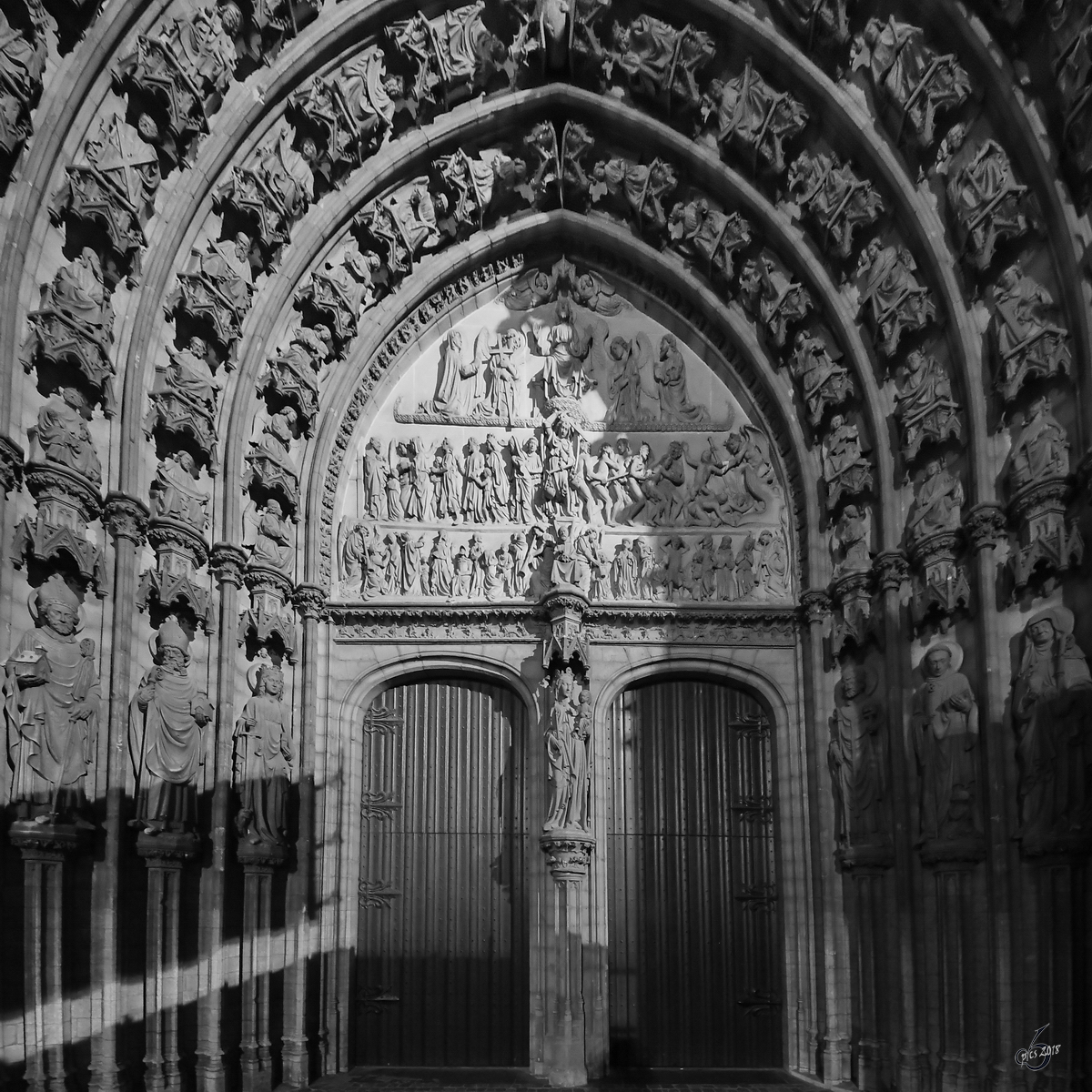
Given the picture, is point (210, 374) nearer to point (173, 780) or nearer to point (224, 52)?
point (224, 52)

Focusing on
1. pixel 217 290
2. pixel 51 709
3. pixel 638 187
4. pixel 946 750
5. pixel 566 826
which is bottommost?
pixel 566 826

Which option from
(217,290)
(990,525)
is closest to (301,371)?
(217,290)

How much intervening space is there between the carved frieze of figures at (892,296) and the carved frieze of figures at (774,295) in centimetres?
78

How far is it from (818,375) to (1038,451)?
10.1 feet

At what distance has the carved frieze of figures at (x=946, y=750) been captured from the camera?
10.6 meters

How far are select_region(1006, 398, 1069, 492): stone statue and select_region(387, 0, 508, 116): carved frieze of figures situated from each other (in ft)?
21.8

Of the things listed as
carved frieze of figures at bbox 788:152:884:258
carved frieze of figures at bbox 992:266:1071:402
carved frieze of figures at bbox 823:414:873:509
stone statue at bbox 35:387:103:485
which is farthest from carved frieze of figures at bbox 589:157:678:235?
stone statue at bbox 35:387:103:485

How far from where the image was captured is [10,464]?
9.12m

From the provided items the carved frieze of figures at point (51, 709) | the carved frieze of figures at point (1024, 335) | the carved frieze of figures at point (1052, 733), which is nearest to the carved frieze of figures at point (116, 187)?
the carved frieze of figures at point (51, 709)

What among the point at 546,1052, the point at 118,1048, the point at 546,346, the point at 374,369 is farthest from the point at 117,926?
the point at 546,346

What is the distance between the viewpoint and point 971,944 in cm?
1054

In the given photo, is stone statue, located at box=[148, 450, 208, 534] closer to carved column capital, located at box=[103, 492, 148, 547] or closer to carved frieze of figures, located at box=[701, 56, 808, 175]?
carved column capital, located at box=[103, 492, 148, 547]

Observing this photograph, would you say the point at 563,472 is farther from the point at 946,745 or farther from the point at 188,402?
the point at 946,745

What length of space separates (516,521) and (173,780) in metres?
4.78
